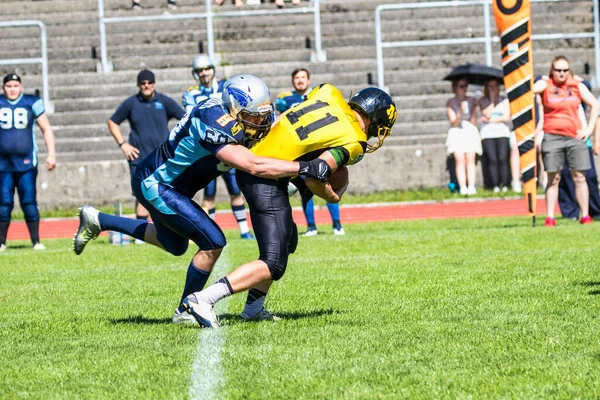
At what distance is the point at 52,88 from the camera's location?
23641mm

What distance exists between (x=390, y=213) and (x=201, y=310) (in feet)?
38.0

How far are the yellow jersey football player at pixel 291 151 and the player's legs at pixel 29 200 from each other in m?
7.53

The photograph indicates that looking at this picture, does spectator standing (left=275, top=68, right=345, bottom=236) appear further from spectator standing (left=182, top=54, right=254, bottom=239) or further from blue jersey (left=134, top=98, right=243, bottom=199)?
blue jersey (left=134, top=98, right=243, bottom=199)

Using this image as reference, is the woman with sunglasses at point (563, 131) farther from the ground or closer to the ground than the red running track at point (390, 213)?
farther from the ground

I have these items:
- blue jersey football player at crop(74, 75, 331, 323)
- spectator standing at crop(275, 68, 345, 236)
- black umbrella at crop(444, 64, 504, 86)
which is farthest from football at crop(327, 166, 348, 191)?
black umbrella at crop(444, 64, 504, 86)

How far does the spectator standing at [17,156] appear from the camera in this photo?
14180 mm

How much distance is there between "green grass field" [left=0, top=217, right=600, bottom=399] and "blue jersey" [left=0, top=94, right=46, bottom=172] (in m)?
2.66

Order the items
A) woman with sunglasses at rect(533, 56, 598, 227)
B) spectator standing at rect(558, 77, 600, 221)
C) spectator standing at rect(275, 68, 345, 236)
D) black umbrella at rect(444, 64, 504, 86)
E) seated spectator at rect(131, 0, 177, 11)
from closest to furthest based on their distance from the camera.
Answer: spectator standing at rect(275, 68, 345, 236)
woman with sunglasses at rect(533, 56, 598, 227)
spectator standing at rect(558, 77, 600, 221)
black umbrella at rect(444, 64, 504, 86)
seated spectator at rect(131, 0, 177, 11)

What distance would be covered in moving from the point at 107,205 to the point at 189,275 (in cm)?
1321

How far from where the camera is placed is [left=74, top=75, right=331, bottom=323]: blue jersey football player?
22.7ft

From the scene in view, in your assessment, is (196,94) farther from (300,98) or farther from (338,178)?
(338,178)

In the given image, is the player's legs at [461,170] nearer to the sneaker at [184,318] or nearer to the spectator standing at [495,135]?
the spectator standing at [495,135]

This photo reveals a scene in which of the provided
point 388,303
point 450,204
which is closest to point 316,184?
point 388,303

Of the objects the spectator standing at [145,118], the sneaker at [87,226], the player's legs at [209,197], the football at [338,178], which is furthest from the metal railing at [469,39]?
A: the football at [338,178]
